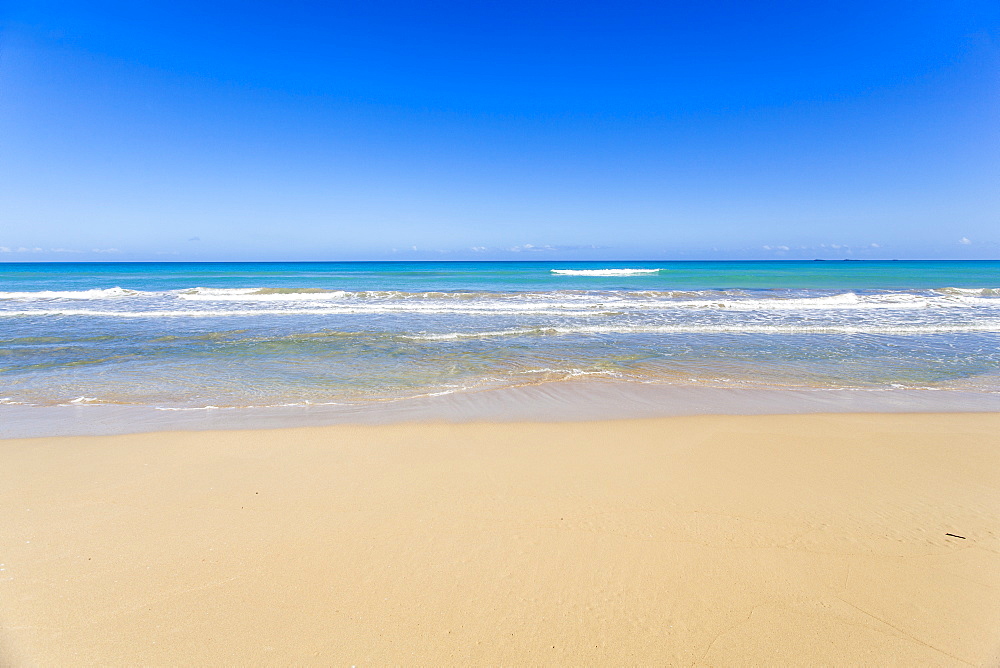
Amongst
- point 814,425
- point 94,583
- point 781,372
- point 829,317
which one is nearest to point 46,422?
point 94,583

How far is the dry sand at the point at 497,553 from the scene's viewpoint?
2432 millimetres

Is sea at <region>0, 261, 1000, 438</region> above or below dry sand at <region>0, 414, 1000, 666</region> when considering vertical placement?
above

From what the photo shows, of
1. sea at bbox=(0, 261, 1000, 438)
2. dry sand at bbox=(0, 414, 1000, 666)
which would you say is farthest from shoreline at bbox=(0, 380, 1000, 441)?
dry sand at bbox=(0, 414, 1000, 666)

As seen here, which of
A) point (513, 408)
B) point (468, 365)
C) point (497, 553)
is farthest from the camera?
point (468, 365)

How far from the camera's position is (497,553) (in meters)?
3.12

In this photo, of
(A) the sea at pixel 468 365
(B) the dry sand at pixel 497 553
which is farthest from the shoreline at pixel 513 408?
(B) the dry sand at pixel 497 553

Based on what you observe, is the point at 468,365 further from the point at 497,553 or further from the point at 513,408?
the point at 497,553

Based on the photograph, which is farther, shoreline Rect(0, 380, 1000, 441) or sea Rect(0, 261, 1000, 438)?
sea Rect(0, 261, 1000, 438)

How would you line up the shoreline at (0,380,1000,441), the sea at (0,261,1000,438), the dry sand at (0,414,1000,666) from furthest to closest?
the sea at (0,261,1000,438), the shoreline at (0,380,1000,441), the dry sand at (0,414,1000,666)

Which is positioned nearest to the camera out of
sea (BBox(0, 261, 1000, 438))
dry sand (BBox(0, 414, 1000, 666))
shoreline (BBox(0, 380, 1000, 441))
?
dry sand (BBox(0, 414, 1000, 666))

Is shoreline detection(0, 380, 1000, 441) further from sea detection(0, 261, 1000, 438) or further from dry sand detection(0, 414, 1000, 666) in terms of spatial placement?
dry sand detection(0, 414, 1000, 666)

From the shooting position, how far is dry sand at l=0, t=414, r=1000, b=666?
2432 millimetres

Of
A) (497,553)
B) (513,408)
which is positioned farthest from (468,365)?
(497,553)

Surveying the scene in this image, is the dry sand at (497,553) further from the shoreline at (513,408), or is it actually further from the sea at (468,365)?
the sea at (468,365)
